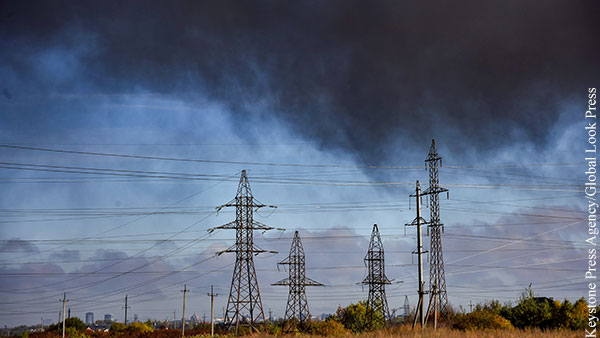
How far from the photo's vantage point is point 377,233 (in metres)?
87.4

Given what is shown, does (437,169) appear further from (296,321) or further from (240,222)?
A: (296,321)

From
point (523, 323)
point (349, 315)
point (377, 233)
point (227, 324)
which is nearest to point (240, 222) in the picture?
point (227, 324)

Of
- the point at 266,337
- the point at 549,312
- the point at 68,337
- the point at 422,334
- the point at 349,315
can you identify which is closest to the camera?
the point at 422,334

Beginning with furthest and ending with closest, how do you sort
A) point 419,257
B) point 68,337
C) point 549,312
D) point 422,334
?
1. point 68,337
2. point 549,312
3. point 419,257
4. point 422,334

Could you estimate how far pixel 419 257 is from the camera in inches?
1540

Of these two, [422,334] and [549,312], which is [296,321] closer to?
[549,312]

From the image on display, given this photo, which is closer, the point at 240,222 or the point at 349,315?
the point at 240,222

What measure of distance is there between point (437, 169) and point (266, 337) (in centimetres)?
4165

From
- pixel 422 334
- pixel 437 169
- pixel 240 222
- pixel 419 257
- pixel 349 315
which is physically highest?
pixel 437 169

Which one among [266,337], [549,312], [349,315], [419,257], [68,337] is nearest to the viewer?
[266,337]

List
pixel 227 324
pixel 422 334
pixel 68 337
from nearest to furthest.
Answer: pixel 422 334
pixel 227 324
pixel 68 337

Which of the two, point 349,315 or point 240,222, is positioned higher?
point 240,222

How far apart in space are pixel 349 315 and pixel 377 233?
24.5m

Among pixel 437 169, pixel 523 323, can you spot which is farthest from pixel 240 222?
pixel 523 323
